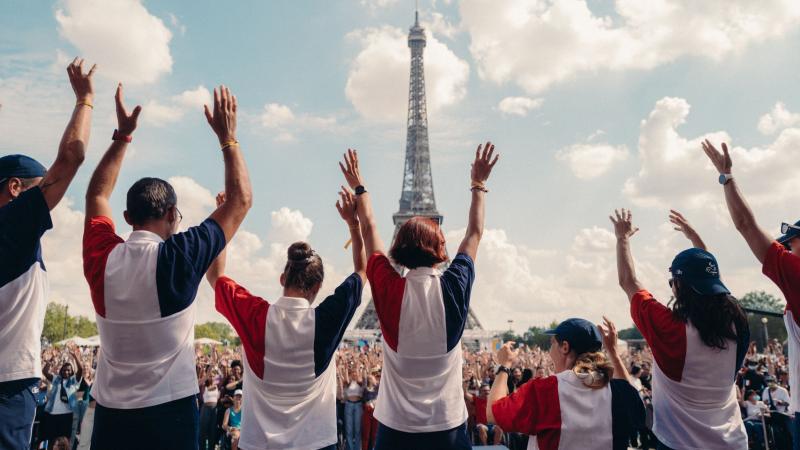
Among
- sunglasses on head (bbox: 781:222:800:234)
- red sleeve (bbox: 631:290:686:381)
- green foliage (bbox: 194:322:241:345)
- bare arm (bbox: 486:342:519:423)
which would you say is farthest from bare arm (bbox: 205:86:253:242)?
green foliage (bbox: 194:322:241:345)

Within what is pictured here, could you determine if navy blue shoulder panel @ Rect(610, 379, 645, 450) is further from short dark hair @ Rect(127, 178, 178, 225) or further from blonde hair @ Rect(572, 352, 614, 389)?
short dark hair @ Rect(127, 178, 178, 225)

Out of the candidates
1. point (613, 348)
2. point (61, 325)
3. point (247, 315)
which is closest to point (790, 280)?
point (613, 348)

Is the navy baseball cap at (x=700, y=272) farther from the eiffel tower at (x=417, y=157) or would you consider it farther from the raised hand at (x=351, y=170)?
the eiffel tower at (x=417, y=157)

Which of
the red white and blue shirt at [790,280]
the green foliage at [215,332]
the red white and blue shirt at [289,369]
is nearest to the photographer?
the red white and blue shirt at [289,369]

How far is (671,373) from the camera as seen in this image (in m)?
3.40

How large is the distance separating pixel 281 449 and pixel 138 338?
37.6 inches

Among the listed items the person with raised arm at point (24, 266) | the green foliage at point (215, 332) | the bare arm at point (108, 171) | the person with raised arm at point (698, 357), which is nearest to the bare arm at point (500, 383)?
the person with raised arm at point (698, 357)

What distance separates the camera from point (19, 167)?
3.10 meters

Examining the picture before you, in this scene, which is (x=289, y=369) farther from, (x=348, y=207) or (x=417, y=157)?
(x=417, y=157)

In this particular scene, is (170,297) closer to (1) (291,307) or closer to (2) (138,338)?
(2) (138,338)

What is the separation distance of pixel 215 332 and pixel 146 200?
147 metres

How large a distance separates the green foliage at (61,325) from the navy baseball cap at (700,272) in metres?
93.8

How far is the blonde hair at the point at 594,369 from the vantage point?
324 centimetres

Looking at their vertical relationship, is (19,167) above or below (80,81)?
below
